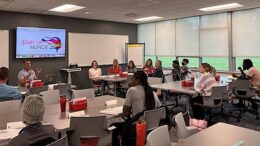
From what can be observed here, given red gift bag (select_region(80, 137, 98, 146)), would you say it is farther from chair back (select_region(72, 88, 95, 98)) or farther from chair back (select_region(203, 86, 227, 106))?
chair back (select_region(203, 86, 227, 106))

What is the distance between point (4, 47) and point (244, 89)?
6709 millimetres

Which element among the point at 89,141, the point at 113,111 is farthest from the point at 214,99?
the point at 89,141

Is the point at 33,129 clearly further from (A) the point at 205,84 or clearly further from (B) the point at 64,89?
(A) the point at 205,84

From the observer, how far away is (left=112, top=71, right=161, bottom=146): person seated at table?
304cm

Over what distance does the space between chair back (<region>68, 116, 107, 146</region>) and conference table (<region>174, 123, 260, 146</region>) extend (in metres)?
0.88

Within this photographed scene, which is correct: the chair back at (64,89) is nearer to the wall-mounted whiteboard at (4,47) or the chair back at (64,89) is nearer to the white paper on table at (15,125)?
the white paper on table at (15,125)

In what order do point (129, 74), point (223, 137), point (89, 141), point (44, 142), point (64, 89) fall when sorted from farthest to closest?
1. point (129, 74)
2. point (64, 89)
3. point (89, 141)
4. point (223, 137)
5. point (44, 142)

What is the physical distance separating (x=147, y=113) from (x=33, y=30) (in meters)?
6.02

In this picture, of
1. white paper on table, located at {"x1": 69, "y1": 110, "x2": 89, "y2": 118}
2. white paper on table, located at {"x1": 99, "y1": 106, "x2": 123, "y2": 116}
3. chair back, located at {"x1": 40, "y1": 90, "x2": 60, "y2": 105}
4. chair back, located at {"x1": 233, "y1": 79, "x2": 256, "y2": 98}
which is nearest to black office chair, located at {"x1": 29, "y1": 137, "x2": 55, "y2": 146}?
white paper on table, located at {"x1": 69, "y1": 110, "x2": 89, "y2": 118}

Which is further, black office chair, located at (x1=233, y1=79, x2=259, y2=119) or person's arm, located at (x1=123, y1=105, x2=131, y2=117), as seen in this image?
black office chair, located at (x1=233, y1=79, x2=259, y2=119)

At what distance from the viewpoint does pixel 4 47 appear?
699 centimetres

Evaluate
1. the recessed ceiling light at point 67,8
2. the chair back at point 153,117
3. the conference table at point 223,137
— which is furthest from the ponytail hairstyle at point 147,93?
the recessed ceiling light at point 67,8

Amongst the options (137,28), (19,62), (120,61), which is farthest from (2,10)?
(137,28)

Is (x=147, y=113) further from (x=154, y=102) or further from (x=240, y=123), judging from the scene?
(x=240, y=123)
